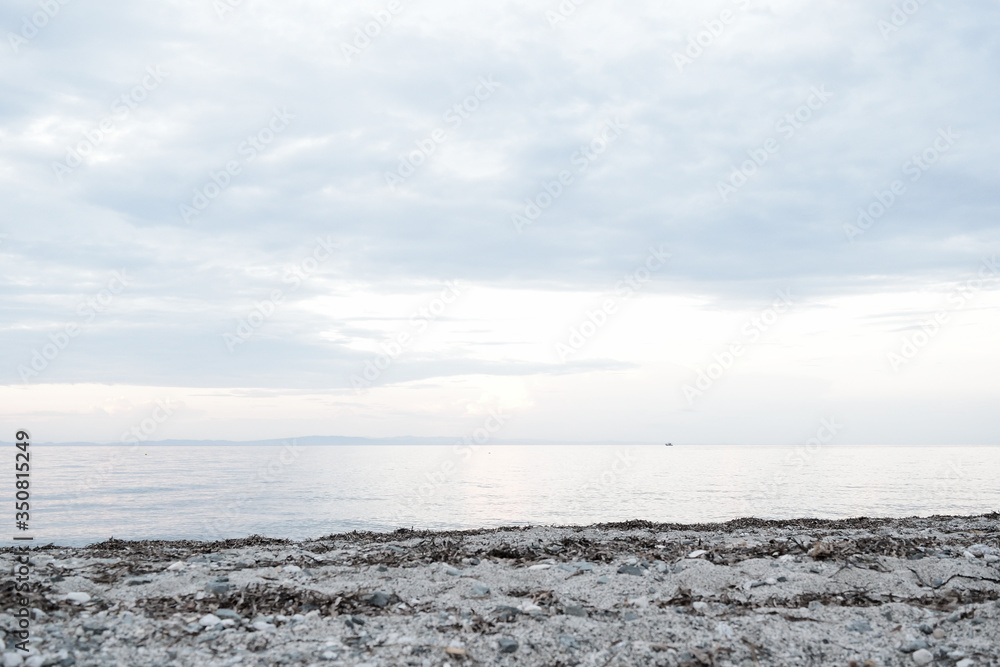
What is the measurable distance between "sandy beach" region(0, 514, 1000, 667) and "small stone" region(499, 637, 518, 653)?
3cm

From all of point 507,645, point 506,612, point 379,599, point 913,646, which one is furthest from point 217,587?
point 913,646

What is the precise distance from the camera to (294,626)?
279 inches

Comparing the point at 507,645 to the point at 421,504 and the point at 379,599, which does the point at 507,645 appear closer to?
the point at 379,599

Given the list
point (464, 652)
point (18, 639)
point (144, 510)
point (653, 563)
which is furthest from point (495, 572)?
point (144, 510)

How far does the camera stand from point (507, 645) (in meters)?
6.47

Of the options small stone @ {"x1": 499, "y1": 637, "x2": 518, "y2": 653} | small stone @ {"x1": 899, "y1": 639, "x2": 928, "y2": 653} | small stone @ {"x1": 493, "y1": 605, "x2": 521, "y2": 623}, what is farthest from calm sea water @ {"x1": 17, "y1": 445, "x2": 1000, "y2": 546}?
small stone @ {"x1": 899, "y1": 639, "x2": 928, "y2": 653}

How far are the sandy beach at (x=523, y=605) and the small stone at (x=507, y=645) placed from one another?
27 mm

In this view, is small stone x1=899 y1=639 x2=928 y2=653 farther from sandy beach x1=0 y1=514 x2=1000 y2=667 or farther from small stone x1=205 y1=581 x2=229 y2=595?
small stone x1=205 y1=581 x2=229 y2=595

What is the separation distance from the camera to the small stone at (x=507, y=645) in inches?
253

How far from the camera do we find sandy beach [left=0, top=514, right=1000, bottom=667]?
20.9ft

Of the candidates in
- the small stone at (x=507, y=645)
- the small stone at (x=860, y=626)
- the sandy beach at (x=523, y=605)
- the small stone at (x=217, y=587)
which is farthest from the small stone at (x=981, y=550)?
the small stone at (x=217, y=587)

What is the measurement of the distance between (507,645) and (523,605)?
137 cm

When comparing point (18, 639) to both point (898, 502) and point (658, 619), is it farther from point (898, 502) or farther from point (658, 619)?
point (898, 502)

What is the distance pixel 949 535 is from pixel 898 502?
30233 millimetres
